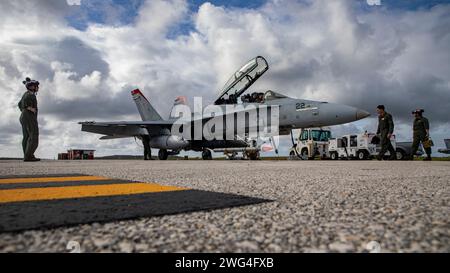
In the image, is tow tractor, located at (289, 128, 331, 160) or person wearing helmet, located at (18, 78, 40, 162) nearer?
person wearing helmet, located at (18, 78, 40, 162)

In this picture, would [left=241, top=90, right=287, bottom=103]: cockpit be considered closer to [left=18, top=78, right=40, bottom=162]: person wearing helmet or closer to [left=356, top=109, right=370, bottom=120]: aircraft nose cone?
[left=356, top=109, right=370, bottom=120]: aircraft nose cone

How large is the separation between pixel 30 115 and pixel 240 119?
848 cm

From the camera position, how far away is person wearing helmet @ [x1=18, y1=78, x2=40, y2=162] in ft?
26.9

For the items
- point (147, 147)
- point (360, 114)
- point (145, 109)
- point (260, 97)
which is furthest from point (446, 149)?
point (145, 109)

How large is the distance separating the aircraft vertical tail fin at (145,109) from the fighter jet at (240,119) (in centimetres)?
281

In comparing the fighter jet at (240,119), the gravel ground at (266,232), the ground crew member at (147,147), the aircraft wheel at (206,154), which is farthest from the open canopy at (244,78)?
the gravel ground at (266,232)

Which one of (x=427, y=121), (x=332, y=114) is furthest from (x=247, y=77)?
(x=427, y=121)

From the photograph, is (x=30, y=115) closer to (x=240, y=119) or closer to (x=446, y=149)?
(x=240, y=119)

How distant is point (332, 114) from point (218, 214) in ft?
34.9

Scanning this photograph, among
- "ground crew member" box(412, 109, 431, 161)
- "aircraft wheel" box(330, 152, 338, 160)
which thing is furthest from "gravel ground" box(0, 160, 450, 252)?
"aircraft wheel" box(330, 152, 338, 160)

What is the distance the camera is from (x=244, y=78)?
1377 centimetres

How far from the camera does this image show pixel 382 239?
1.16 metres

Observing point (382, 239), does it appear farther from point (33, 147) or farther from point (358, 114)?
point (358, 114)
